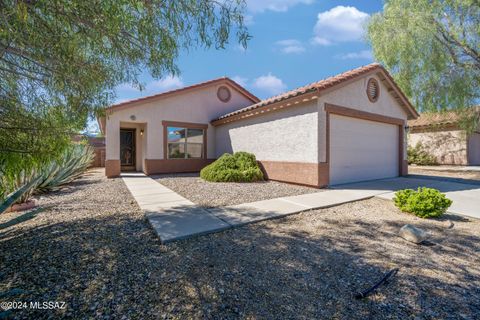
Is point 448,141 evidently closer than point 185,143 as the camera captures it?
No

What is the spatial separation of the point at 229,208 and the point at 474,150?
2234cm

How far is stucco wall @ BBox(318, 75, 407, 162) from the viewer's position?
8.14 m

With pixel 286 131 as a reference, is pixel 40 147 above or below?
below

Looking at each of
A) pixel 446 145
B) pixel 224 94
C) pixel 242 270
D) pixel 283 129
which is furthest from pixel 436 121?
pixel 242 270

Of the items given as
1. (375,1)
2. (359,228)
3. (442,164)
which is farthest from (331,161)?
(442,164)

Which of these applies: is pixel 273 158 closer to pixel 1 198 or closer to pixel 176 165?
pixel 176 165

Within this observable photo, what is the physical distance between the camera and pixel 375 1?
40.5 feet

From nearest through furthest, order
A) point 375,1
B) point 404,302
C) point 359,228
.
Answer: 1. point 404,302
2. point 359,228
3. point 375,1

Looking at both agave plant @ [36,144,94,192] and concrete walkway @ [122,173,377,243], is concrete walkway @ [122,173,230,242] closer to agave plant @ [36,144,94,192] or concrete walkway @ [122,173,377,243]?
concrete walkway @ [122,173,377,243]

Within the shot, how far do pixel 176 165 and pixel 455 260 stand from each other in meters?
11.9

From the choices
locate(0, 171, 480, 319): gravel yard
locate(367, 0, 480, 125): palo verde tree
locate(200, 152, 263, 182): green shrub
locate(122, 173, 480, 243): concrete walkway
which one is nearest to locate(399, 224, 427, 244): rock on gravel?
locate(0, 171, 480, 319): gravel yard

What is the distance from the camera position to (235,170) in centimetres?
978

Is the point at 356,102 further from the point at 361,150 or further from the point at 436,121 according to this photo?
the point at 436,121

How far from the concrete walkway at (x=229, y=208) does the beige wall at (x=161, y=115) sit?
4.88 meters
